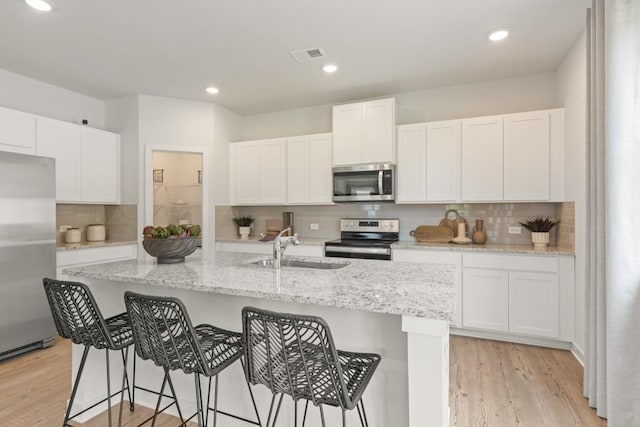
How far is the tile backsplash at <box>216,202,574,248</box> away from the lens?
→ 11.6 ft

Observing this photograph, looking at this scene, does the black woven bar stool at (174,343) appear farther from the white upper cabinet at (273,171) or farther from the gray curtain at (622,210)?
the white upper cabinet at (273,171)

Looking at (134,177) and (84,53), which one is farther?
(134,177)

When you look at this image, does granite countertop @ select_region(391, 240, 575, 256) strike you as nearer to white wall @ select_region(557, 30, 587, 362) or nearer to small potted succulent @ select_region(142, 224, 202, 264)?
white wall @ select_region(557, 30, 587, 362)

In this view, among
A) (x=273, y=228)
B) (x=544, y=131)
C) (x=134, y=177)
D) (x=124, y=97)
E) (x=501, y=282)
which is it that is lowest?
(x=501, y=282)

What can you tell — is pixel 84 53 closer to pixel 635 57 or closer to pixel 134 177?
pixel 134 177

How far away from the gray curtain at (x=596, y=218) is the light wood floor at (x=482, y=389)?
24cm

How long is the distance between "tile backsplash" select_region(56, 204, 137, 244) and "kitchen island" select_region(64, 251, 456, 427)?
7.50 ft

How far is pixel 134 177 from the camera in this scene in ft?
13.9

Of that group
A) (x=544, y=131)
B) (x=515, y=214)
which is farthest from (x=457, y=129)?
(x=515, y=214)

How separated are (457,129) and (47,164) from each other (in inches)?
158

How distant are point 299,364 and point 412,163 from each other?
2.97 metres

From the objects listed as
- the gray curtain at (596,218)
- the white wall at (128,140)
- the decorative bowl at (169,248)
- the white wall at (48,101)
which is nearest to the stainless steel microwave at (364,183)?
the gray curtain at (596,218)

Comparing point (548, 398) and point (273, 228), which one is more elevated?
point (273, 228)

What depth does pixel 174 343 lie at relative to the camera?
1.51 metres
